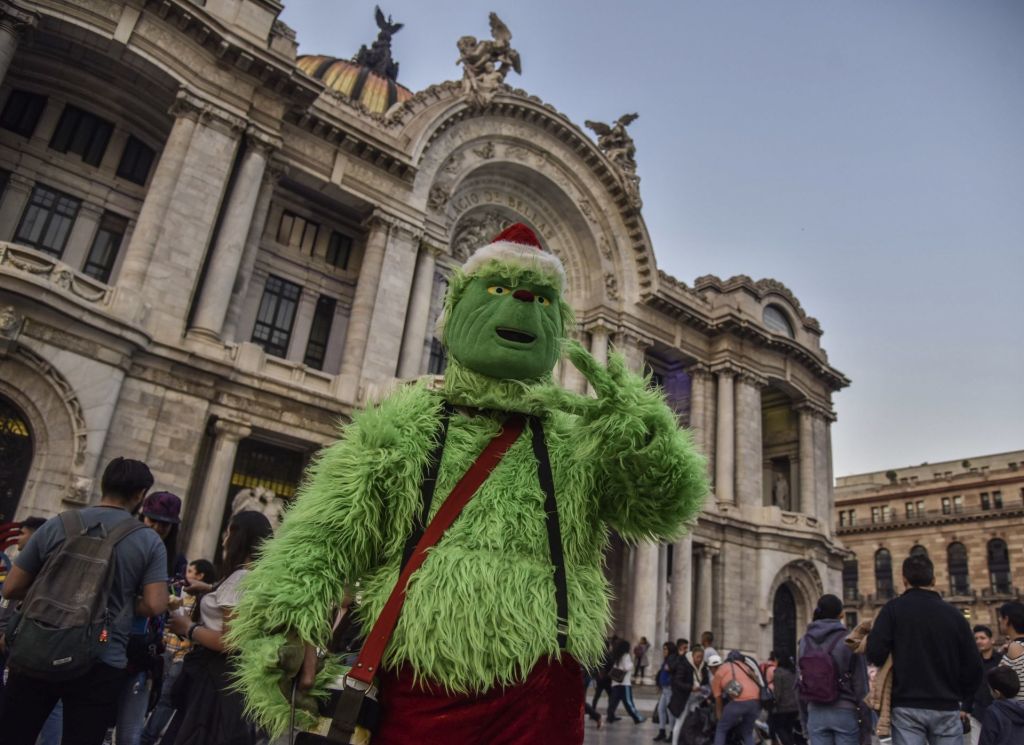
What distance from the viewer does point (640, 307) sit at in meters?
22.2

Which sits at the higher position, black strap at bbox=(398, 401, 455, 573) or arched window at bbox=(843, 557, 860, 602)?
arched window at bbox=(843, 557, 860, 602)

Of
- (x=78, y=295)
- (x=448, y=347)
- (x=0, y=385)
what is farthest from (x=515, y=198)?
(x=448, y=347)

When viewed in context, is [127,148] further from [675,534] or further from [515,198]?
[675,534]

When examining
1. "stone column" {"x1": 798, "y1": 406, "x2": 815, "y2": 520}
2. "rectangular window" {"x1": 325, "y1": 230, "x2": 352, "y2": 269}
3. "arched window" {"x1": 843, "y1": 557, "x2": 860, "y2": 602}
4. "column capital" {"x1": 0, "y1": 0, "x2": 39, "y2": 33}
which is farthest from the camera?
"arched window" {"x1": 843, "y1": 557, "x2": 860, "y2": 602}

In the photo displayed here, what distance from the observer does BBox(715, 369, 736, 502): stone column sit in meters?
23.0

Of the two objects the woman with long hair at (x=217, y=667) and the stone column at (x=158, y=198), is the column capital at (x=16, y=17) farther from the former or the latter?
the woman with long hair at (x=217, y=667)

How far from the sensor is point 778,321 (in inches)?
1060

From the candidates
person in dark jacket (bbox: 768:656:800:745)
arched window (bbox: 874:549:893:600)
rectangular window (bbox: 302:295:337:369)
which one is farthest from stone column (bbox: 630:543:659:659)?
arched window (bbox: 874:549:893:600)

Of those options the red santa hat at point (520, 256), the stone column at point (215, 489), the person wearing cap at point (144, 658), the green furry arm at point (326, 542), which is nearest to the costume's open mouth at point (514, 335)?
the red santa hat at point (520, 256)

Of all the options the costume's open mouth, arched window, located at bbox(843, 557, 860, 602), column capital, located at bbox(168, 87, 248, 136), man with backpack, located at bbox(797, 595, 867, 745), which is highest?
column capital, located at bbox(168, 87, 248, 136)

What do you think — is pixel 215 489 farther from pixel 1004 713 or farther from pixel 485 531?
pixel 1004 713

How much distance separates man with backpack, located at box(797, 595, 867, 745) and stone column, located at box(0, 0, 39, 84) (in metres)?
14.5

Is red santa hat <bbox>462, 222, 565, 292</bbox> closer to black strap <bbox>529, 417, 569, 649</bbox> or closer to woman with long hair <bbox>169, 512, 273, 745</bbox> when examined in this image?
black strap <bbox>529, 417, 569, 649</bbox>

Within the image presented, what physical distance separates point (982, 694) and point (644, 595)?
1414 cm
